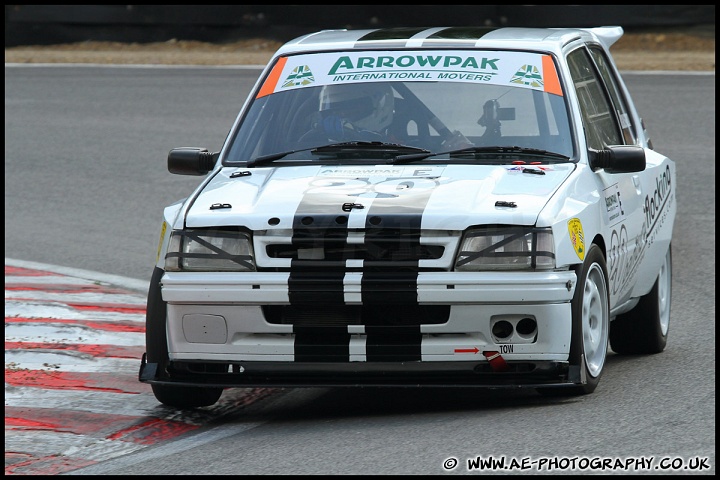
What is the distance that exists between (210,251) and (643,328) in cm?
270

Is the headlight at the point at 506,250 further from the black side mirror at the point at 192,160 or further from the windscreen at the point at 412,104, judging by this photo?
the black side mirror at the point at 192,160

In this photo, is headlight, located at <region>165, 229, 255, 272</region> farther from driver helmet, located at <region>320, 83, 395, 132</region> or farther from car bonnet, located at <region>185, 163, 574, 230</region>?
driver helmet, located at <region>320, 83, 395, 132</region>

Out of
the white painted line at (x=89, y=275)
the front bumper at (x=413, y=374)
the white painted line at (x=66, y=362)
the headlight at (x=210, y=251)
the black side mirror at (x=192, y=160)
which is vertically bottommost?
the white painted line at (x=89, y=275)

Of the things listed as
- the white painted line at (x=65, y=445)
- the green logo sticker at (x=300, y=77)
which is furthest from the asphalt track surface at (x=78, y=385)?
the green logo sticker at (x=300, y=77)

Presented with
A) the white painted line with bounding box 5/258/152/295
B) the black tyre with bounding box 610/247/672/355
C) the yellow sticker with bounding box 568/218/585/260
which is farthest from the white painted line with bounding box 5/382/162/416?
the white painted line with bounding box 5/258/152/295

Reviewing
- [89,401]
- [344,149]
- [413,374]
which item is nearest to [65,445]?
[89,401]

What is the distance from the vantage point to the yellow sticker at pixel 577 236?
5.81 meters

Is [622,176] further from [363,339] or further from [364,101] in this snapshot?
[363,339]

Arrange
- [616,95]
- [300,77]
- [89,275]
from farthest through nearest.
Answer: [89,275]
[616,95]
[300,77]

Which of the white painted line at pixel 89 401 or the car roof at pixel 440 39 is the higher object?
the car roof at pixel 440 39

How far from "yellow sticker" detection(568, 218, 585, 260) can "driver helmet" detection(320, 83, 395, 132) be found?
1.26 metres

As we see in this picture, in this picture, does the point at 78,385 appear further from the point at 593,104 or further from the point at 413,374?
the point at 593,104

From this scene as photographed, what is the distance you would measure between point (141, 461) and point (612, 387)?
223 cm

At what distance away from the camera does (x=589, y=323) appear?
606 cm
